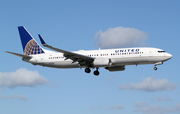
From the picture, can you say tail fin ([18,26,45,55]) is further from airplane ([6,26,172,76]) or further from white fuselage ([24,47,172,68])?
white fuselage ([24,47,172,68])

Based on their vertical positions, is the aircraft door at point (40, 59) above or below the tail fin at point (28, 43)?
below

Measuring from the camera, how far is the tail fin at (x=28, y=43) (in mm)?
59469

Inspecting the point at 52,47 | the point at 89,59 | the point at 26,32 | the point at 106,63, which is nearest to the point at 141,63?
the point at 106,63

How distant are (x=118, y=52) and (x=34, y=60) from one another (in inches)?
689

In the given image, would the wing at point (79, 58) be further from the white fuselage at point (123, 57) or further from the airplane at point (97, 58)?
the white fuselage at point (123, 57)

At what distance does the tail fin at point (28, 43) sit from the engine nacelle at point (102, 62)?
13497 millimetres

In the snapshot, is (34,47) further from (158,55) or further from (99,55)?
(158,55)

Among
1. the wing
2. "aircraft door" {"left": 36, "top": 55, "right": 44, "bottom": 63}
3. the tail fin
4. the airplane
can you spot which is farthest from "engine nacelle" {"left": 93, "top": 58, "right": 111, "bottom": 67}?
the tail fin

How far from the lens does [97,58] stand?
5253 cm

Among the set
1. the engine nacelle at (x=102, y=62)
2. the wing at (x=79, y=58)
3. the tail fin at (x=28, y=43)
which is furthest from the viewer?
the tail fin at (x=28, y=43)

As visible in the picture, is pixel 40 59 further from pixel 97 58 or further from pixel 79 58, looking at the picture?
pixel 97 58

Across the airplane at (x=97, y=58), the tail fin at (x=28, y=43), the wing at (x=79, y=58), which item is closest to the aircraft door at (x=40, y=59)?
the airplane at (x=97, y=58)

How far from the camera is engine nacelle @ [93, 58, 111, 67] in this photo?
166 feet

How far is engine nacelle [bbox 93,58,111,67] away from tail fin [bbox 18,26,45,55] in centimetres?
1350
